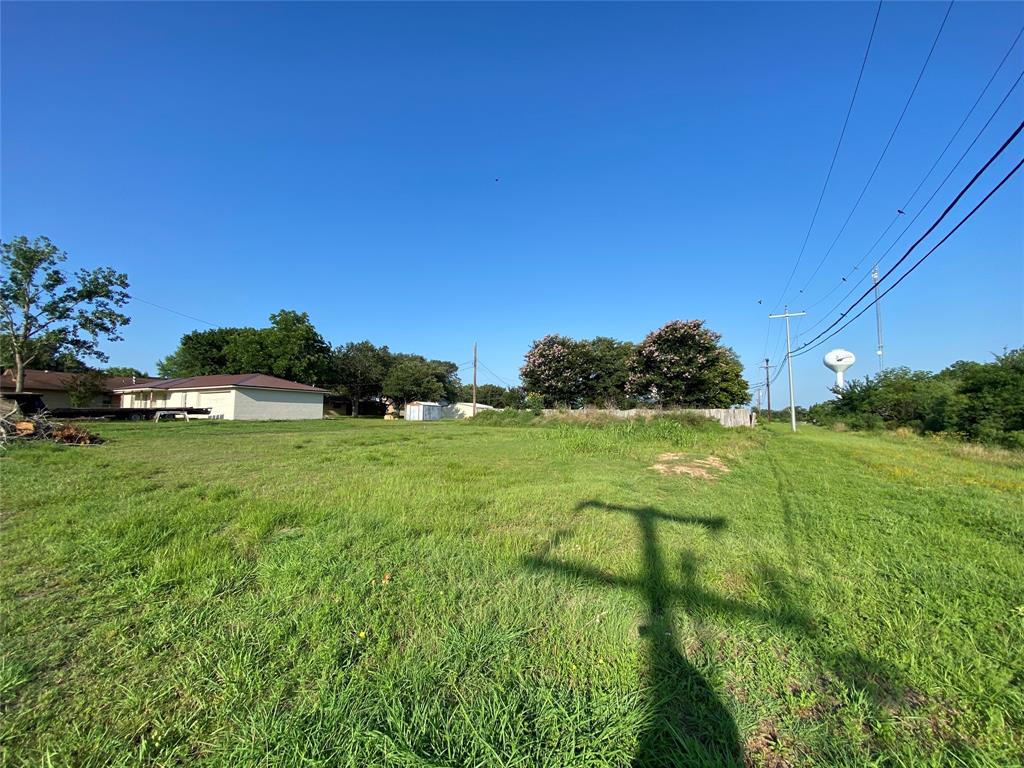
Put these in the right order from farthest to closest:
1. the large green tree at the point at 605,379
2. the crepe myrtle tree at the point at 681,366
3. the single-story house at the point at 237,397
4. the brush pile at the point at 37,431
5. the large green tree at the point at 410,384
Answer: the large green tree at the point at 410,384, the large green tree at the point at 605,379, the single-story house at the point at 237,397, the crepe myrtle tree at the point at 681,366, the brush pile at the point at 37,431

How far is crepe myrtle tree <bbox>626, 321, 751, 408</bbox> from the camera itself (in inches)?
989

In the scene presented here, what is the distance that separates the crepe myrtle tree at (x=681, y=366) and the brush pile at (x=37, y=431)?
2540 cm

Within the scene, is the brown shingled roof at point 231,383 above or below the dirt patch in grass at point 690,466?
above

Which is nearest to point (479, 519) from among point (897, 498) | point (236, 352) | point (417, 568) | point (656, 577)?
point (417, 568)

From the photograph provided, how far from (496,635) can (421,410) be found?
43.3 metres

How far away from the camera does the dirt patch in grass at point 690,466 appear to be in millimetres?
8273

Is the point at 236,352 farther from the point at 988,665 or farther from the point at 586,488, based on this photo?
the point at 988,665

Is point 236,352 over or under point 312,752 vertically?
over

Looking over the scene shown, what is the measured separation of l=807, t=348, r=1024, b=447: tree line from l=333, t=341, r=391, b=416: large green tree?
46.2 m

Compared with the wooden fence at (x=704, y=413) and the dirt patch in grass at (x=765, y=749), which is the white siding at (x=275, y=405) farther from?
the dirt patch in grass at (x=765, y=749)

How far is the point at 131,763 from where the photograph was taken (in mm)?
1533

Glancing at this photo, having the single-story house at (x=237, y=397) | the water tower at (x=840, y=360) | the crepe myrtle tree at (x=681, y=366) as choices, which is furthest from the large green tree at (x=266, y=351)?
the water tower at (x=840, y=360)

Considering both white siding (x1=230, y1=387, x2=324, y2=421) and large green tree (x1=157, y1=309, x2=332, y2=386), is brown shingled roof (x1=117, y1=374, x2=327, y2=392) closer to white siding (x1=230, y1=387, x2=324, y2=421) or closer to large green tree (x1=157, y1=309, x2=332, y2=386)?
white siding (x1=230, y1=387, x2=324, y2=421)

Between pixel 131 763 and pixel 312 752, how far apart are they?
65cm
